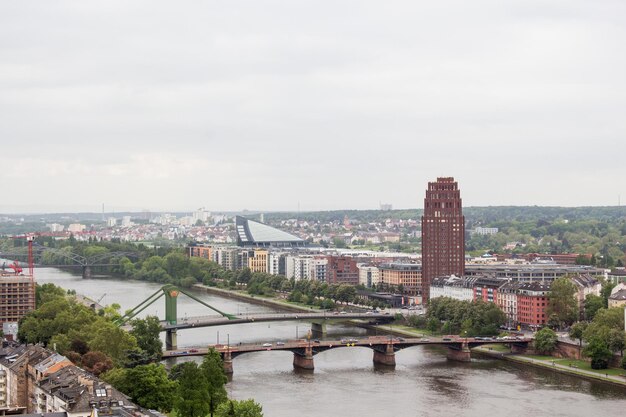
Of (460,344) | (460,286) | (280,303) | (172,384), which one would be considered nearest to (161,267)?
(280,303)

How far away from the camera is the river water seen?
41.6 meters

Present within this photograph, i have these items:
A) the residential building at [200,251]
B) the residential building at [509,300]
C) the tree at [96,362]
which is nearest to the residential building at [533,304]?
the residential building at [509,300]

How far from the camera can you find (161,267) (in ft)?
367

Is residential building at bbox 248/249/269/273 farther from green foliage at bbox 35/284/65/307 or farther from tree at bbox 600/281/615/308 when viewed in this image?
tree at bbox 600/281/615/308

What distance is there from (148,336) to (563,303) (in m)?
24.1

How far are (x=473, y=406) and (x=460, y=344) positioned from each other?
42.6ft

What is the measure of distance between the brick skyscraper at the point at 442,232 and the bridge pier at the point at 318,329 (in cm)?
1257

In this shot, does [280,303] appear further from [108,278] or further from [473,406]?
[473,406]

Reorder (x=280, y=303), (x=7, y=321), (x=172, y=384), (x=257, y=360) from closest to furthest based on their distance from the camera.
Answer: (x=172, y=384) → (x=257, y=360) → (x=7, y=321) → (x=280, y=303)

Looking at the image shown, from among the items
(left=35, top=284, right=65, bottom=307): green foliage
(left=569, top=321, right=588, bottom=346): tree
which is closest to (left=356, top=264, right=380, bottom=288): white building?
(left=35, top=284, right=65, bottom=307): green foliage

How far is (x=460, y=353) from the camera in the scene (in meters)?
Answer: 55.1

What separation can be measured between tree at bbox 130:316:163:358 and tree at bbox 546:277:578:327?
2266cm

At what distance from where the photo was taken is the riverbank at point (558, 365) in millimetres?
47875

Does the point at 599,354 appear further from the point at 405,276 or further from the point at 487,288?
the point at 405,276
